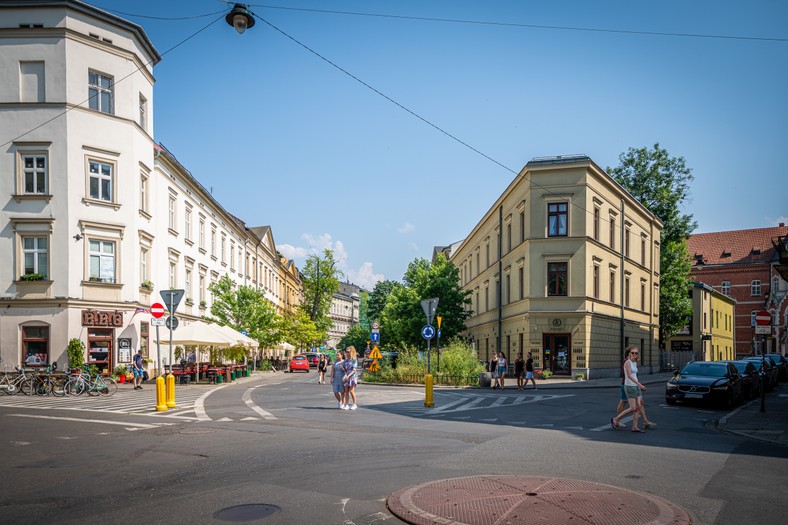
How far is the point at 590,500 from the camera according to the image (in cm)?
672

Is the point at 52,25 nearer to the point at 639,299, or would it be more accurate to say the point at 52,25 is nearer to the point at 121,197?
the point at 121,197

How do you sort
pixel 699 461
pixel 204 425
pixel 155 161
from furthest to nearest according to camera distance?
→ pixel 155 161, pixel 204 425, pixel 699 461

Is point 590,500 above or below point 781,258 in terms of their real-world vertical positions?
below

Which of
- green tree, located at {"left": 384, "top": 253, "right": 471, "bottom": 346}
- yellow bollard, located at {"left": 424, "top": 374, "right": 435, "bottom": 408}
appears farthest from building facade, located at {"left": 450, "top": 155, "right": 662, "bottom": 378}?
yellow bollard, located at {"left": 424, "top": 374, "right": 435, "bottom": 408}

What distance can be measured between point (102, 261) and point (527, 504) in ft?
88.1

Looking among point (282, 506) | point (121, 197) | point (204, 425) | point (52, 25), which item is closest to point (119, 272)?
point (121, 197)

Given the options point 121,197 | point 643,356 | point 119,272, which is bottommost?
point 643,356

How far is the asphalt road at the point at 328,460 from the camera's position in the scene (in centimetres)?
677

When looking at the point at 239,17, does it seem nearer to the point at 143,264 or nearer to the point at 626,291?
the point at 143,264

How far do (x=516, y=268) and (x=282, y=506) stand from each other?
3401 cm

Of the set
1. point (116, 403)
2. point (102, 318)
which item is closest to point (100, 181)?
point (102, 318)

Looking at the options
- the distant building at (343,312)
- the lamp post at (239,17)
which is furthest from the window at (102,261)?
the distant building at (343,312)

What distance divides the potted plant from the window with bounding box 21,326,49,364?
40.9 inches

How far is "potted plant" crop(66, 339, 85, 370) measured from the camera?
27328 mm
